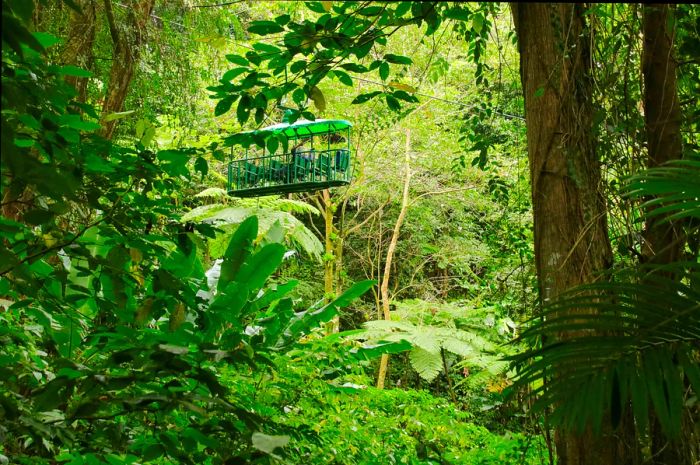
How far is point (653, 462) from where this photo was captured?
1433mm

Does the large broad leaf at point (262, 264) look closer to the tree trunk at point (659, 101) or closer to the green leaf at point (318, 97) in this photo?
the green leaf at point (318, 97)

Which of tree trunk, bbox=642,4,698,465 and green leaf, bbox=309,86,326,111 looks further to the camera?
tree trunk, bbox=642,4,698,465

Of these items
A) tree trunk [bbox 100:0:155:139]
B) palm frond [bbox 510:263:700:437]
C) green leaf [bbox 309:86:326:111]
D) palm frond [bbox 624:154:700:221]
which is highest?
tree trunk [bbox 100:0:155:139]

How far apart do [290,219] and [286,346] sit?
478 centimetres

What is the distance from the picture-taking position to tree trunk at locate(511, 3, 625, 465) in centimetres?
149

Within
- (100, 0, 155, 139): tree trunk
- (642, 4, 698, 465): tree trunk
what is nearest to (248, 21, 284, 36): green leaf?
(642, 4, 698, 465): tree trunk

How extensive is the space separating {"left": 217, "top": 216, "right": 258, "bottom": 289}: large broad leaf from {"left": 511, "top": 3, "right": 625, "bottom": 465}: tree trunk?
2.41 ft

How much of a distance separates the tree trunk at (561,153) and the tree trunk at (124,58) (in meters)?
2.05

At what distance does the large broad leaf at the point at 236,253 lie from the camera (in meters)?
1.74

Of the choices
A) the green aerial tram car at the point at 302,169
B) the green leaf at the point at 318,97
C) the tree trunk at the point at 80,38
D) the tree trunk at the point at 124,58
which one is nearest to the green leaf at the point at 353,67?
the green leaf at the point at 318,97

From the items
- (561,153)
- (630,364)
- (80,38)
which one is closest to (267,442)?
(630,364)

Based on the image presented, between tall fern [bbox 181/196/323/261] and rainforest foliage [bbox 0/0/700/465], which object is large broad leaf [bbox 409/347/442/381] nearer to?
tall fern [bbox 181/196/323/261]

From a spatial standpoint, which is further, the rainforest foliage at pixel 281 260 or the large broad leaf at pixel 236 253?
the large broad leaf at pixel 236 253

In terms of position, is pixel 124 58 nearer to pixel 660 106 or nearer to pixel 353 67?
pixel 353 67
